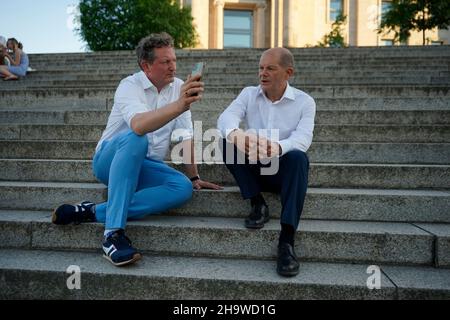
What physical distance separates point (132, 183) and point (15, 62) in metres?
6.82

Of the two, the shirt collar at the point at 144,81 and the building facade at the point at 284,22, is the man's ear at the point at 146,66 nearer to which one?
the shirt collar at the point at 144,81

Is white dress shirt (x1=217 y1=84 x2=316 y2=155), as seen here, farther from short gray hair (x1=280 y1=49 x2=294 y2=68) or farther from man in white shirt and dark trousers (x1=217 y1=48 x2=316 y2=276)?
short gray hair (x1=280 y1=49 x2=294 y2=68)

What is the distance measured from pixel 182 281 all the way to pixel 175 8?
16.5 metres

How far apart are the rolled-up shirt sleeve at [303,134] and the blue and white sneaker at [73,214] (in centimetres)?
138

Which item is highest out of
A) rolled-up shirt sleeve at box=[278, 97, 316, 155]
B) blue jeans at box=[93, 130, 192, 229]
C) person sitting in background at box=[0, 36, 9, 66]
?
person sitting in background at box=[0, 36, 9, 66]

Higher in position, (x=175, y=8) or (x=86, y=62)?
(x=175, y=8)

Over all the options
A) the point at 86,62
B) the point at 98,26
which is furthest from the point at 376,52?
the point at 98,26

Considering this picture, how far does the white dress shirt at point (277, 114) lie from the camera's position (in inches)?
101

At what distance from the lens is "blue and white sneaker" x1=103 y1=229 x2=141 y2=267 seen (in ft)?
6.88

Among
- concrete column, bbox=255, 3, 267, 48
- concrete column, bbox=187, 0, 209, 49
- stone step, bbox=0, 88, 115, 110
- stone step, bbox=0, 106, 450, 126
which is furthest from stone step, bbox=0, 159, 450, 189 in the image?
concrete column, bbox=255, 3, 267, 48

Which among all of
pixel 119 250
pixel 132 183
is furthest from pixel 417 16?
pixel 119 250

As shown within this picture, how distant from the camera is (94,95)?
16.2 ft
